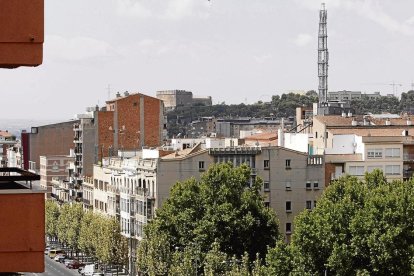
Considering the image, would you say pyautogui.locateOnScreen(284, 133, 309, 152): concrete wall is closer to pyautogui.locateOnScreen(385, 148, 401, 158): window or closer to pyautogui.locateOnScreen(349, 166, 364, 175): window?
pyautogui.locateOnScreen(349, 166, 364, 175): window

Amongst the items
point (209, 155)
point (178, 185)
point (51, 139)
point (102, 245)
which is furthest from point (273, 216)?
point (51, 139)

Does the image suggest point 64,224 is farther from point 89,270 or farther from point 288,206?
point 288,206

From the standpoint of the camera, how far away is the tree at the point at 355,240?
67.4 metres

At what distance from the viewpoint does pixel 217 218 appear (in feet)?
281

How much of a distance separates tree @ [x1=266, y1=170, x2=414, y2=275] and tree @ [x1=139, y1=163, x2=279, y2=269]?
13607 mm

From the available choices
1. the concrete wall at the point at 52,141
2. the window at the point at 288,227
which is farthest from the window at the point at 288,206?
the concrete wall at the point at 52,141

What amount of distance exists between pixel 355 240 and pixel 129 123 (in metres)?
75.4

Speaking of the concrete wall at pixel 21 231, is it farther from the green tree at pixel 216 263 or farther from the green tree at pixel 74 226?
the green tree at pixel 74 226

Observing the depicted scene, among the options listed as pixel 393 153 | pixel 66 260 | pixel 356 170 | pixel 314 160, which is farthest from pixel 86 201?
pixel 393 153

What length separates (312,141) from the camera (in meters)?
115

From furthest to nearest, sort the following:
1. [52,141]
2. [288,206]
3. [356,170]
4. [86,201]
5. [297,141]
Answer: [52,141] → [86,201] → [297,141] → [356,170] → [288,206]

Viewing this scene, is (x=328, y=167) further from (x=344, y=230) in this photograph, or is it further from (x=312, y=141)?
(x=344, y=230)

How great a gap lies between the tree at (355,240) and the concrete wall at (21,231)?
5474 centimetres

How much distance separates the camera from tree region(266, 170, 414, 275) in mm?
67438
